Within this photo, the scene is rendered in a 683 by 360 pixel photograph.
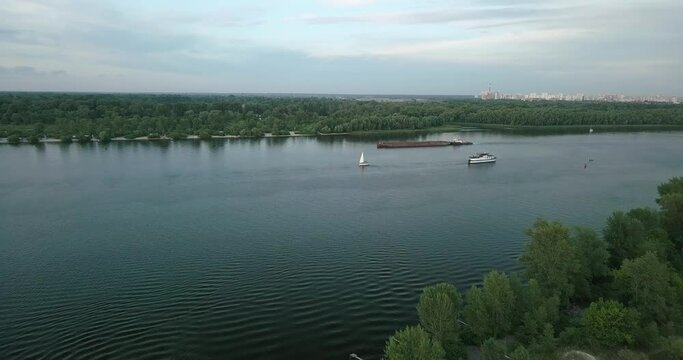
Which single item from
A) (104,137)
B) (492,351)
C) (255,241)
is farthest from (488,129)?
(492,351)

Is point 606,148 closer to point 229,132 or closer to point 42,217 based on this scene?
point 229,132

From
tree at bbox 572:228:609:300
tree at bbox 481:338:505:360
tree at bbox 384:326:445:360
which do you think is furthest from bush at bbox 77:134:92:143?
tree at bbox 481:338:505:360

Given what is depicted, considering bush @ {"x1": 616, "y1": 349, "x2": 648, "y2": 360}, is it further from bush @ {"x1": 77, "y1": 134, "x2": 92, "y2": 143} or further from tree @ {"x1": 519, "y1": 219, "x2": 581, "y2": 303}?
bush @ {"x1": 77, "y1": 134, "x2": 92, "y2": 143}

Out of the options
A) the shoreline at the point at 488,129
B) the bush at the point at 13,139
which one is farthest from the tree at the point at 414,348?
the bush at the point at 13,139

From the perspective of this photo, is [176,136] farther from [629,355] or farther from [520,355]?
[629,355]

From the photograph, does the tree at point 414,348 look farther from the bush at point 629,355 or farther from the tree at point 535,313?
the bush at point 629,355
